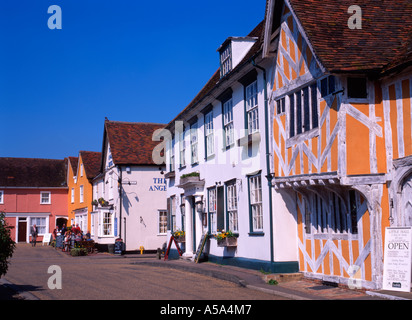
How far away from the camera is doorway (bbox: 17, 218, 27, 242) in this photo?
50.3 metres

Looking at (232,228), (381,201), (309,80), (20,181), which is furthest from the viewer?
(20,181)

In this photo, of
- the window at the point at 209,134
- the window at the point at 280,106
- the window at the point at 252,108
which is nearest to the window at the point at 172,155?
the window at the point at 209,134

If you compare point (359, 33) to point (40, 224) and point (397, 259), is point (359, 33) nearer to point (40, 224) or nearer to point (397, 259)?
point (397, 259)

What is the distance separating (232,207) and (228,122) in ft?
9.91

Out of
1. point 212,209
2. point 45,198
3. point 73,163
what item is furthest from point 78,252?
point 45,198

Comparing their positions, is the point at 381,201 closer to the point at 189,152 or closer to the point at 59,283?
the point at 59,283

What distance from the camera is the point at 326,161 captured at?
11.9 m

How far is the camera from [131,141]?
115ft

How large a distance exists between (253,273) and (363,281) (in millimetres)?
4359

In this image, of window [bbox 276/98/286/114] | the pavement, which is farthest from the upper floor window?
window [bbox 276/98/286/114]

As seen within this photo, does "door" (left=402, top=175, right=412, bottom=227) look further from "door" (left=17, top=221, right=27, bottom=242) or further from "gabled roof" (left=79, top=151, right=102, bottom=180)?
"door" (left=17, top=221, right=27, bottom=242)

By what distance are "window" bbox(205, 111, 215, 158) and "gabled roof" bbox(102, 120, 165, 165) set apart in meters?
12.7
